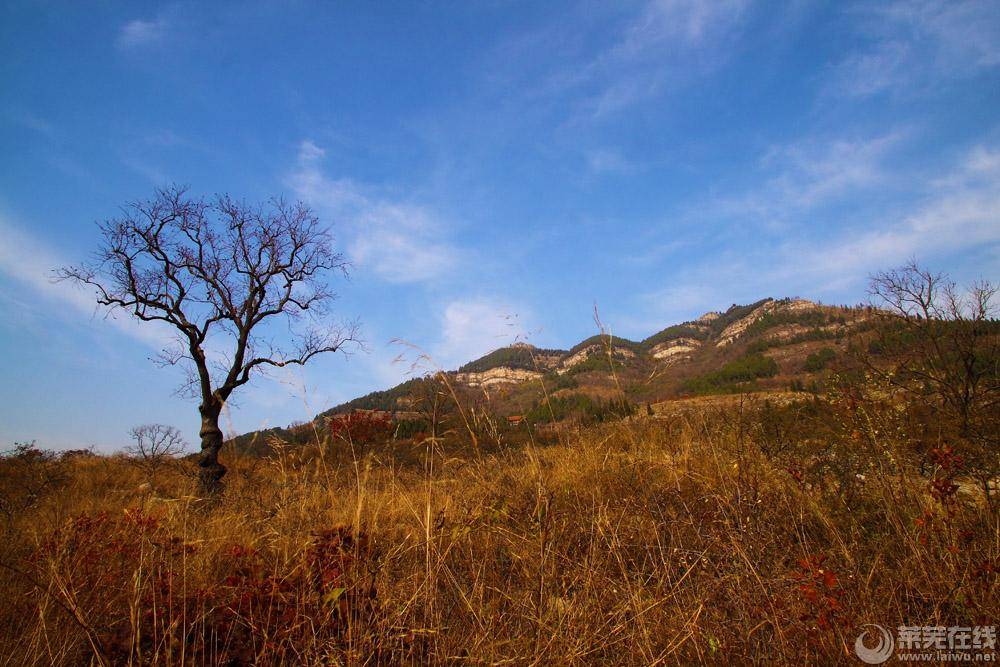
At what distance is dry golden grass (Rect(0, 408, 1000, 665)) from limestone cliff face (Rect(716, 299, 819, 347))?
172032mm

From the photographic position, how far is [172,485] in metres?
9.13

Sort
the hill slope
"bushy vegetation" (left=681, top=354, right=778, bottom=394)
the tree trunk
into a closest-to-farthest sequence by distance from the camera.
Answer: the hill slope < the tree trunk < "bushy vegetation" (left=681, top=354, right=778, bottom=394)

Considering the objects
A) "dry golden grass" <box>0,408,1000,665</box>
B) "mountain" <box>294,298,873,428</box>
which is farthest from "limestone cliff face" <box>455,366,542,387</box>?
"dry golden grass" <box>0,408,1000,665</box>

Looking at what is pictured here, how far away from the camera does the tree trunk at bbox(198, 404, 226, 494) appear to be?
8.91 meters

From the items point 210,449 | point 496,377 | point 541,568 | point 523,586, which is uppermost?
point 496,377

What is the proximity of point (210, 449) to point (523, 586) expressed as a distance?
9508 millimetres

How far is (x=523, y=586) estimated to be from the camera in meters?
2.57

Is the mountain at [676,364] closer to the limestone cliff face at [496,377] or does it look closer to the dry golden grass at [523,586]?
the limestone cliff face at [496,377]

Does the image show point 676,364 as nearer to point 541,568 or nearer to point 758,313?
point 541,568

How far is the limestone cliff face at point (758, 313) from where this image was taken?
164 m

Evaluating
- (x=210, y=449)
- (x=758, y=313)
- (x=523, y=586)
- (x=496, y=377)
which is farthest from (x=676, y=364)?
(x=758, y=313)

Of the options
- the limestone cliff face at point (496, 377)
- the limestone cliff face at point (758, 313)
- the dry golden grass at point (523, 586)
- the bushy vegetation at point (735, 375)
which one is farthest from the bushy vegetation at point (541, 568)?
the limestone cliff face at point (758, 313)

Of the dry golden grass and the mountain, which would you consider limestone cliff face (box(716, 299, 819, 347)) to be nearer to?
the mountain

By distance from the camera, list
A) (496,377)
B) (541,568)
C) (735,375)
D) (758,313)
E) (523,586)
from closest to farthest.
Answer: (541,568) → (523,586) → (496,377) → (735,375) → (758,313)
